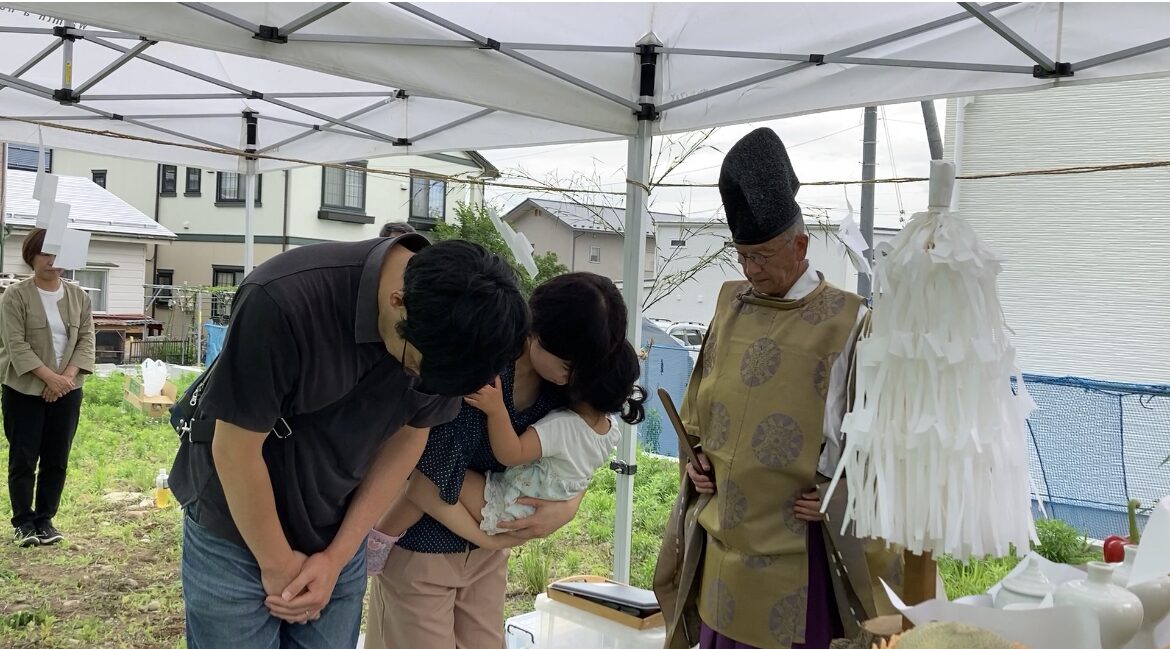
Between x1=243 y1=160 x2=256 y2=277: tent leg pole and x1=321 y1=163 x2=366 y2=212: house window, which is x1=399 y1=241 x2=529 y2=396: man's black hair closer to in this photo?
x1=243 y1=160 x2=256 y2=277: tent leg pole

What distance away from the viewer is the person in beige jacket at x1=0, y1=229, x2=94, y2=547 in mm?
3980

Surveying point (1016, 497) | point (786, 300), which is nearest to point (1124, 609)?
point (1016, 497)

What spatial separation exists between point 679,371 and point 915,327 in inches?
211

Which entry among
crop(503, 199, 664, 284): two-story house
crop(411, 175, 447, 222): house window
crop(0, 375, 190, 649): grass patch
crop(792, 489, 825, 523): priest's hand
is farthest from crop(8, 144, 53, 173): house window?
crop(792, 489, 825, 523): priest's hand

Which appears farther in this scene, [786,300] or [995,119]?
[995,119]

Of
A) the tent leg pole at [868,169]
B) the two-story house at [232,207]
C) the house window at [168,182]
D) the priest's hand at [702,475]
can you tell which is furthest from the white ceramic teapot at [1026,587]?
the house window at [168,182]

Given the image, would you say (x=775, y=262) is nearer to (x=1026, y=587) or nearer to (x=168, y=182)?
(x=1026, y=587)

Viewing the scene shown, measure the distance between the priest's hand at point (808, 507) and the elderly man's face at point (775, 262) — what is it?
442 mm

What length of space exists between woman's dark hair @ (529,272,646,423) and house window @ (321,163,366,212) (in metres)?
13.7

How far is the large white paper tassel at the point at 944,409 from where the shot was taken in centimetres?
82

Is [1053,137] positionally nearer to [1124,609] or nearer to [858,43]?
[858,43]

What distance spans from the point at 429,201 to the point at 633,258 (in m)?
14.0

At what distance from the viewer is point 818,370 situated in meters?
1.74

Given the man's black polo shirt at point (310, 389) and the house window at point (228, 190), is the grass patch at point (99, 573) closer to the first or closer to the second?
the man's black polo shirt at point (310, 389)
